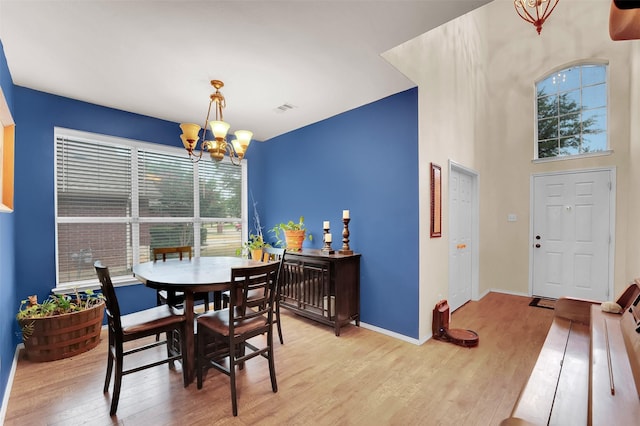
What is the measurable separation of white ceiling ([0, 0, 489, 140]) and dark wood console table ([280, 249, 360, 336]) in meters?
1.86

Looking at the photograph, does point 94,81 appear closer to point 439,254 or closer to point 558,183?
point 439,254

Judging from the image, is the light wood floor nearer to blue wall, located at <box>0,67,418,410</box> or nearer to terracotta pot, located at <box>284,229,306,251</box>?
blue wall, located at <box>0,67,418,410</box>

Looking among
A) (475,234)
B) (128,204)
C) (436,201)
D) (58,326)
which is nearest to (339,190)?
(436,201)

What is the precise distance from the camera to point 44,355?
8.21 ft

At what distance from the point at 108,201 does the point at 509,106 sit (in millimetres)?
6178

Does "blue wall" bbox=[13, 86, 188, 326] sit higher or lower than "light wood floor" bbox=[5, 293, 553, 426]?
higher

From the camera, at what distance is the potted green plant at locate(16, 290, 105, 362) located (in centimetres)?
247

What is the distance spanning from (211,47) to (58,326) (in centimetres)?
277

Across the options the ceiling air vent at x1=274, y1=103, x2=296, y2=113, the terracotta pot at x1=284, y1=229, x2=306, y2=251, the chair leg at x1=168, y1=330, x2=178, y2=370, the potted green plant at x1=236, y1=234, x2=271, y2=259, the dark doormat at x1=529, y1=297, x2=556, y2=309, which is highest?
the ceiling air vent at x1=274, y1=103, x2=296, y2=113

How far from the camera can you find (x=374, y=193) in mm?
3281

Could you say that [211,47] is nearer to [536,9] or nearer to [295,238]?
[295,238]

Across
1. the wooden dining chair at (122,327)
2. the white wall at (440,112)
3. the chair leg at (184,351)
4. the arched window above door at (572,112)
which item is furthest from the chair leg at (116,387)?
the arched window above door at (572,112)

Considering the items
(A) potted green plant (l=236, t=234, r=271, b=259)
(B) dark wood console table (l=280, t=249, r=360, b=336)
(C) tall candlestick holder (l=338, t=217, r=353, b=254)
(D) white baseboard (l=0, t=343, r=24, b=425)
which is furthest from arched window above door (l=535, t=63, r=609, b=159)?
(D) white baseboard (l=0, t=343, r=24, b=425)

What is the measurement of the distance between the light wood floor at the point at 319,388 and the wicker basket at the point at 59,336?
0.08 metres
